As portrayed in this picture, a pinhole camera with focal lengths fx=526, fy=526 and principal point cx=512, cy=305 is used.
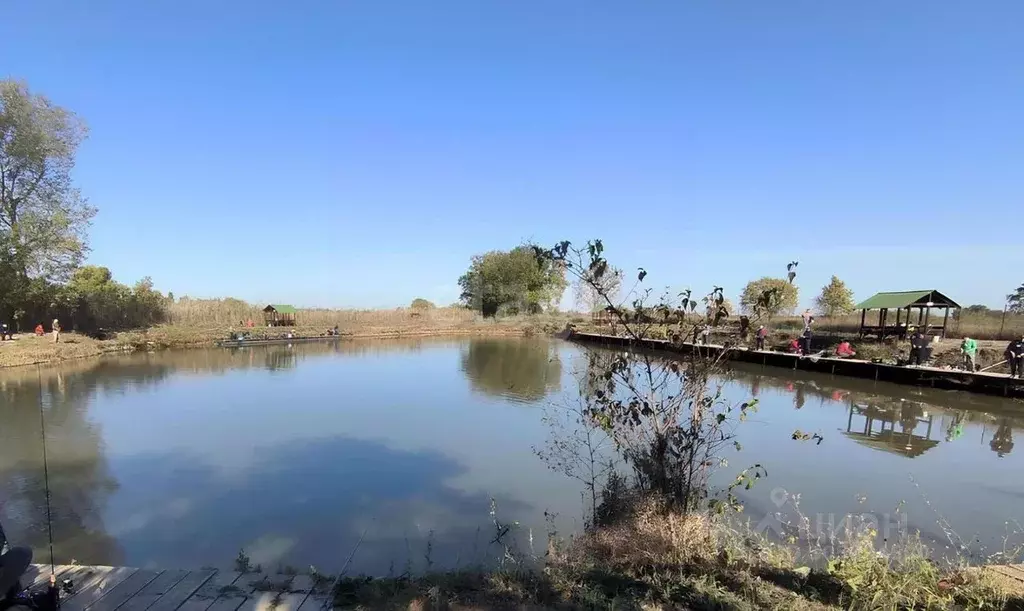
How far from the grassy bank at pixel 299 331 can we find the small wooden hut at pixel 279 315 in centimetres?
85

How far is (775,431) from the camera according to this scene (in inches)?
396

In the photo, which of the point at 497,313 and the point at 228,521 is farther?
the point at 497,313

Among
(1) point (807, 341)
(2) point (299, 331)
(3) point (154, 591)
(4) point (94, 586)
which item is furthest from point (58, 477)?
(2) point (299, 331)

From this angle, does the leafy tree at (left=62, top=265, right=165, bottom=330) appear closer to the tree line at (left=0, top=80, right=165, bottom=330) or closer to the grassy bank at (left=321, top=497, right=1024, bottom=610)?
the tree line at (left=0, top=80, right=165, bottom=330)

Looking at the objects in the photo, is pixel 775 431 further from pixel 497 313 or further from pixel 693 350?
pixel 497 313

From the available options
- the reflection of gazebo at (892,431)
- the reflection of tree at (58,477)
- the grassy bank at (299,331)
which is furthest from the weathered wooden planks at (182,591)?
the grassy bank at (299,331)

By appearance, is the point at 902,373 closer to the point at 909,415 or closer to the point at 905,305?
the point at 905,305

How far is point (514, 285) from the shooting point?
163ft

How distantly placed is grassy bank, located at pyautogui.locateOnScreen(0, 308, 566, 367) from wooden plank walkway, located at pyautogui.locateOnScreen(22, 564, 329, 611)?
19752 mm

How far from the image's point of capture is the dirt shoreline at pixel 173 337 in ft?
62.6

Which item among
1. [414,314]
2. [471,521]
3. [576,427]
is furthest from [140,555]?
[414,314]

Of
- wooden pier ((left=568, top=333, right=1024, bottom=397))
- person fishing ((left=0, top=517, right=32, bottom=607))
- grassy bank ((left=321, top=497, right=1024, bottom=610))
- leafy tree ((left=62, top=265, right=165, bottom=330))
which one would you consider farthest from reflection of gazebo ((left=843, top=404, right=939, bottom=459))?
leafy tree ((left=62, top=265, right=165, bottom=330))

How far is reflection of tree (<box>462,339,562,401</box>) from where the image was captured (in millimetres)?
14587

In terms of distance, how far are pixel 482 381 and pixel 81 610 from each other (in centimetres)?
1341
